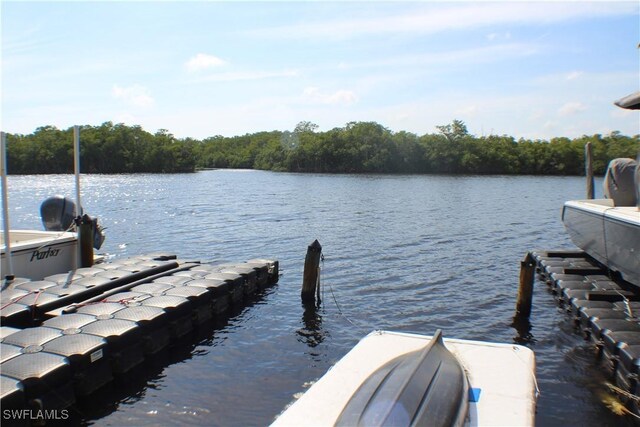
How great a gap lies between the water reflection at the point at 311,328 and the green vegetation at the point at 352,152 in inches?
3948

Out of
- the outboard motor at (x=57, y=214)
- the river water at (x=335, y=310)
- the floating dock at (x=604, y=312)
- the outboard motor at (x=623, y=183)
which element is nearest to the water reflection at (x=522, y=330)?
the river water at (x=335, y=310)

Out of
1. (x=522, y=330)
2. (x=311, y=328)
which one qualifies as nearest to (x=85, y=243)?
(x=311, y=328)

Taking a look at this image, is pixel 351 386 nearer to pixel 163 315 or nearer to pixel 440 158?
pixel 163 315

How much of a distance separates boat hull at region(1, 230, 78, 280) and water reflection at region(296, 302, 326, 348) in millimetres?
6169

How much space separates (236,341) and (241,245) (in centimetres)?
1106

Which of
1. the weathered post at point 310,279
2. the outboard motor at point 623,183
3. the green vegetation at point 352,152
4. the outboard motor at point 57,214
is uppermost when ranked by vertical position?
the green vegetation at point 352,152

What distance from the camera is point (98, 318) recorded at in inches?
317

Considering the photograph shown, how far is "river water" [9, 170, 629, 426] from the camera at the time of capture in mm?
7285

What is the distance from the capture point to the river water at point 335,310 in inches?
287

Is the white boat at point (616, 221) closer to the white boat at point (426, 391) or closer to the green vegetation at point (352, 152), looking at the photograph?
the white boat at point (426, 391)

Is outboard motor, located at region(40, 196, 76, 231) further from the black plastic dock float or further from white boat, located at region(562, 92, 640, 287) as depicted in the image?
white boat, located at region(562, 92, 640, 287)

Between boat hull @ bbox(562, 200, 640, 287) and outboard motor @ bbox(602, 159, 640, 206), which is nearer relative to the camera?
boat hull @ bbox(562, 200, 640, 287)

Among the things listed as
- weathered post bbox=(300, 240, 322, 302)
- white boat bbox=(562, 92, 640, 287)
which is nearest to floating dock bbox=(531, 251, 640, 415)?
white boat bbox=(562, 92, 640, 287)

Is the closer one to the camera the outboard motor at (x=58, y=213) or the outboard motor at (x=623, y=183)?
the outboard motor at (x=623, y=183)
